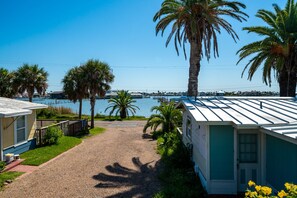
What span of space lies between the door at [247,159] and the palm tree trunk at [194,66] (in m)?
8.44

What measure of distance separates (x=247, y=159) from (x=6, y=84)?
3098 cm

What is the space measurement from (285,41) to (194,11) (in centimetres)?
745

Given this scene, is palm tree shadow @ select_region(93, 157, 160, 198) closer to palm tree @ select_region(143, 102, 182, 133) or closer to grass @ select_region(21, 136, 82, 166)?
grass @ select_region(21, 136, 82, 166)

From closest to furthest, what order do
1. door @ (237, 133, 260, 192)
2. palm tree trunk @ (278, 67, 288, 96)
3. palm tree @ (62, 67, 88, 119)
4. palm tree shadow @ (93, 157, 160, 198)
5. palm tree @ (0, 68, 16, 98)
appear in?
door @ (237, 133, 260, 192) < palm tree shadow @ (93, 157, 160, 198) < palm tree trunk @ (278, 67, 288, 96) < palm tree @ (62, 67, 88, 119) < palm tree @ (0, 68, 16, 98)

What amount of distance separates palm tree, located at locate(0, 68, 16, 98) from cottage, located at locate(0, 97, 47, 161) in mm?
17712

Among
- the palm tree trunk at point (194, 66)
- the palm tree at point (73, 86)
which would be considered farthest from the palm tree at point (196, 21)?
the palm tree at point (73, 86)

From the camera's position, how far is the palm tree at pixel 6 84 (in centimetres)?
3086

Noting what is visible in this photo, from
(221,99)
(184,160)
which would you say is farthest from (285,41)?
(184,160)

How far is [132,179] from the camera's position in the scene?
10.7m

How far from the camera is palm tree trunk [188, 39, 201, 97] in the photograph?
1684 centimetres

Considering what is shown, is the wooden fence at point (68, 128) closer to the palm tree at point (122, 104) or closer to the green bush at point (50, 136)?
the green bush at point (50, 136)

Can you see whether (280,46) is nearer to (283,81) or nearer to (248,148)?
(283,81)

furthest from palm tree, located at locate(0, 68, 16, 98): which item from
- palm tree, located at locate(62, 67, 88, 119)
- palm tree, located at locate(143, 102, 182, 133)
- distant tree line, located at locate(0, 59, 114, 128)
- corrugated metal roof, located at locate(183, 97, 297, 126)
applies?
corrugated metal roof, located at locate(183, 97, 297, 126)

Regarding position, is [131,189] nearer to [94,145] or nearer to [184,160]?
[184,160]
